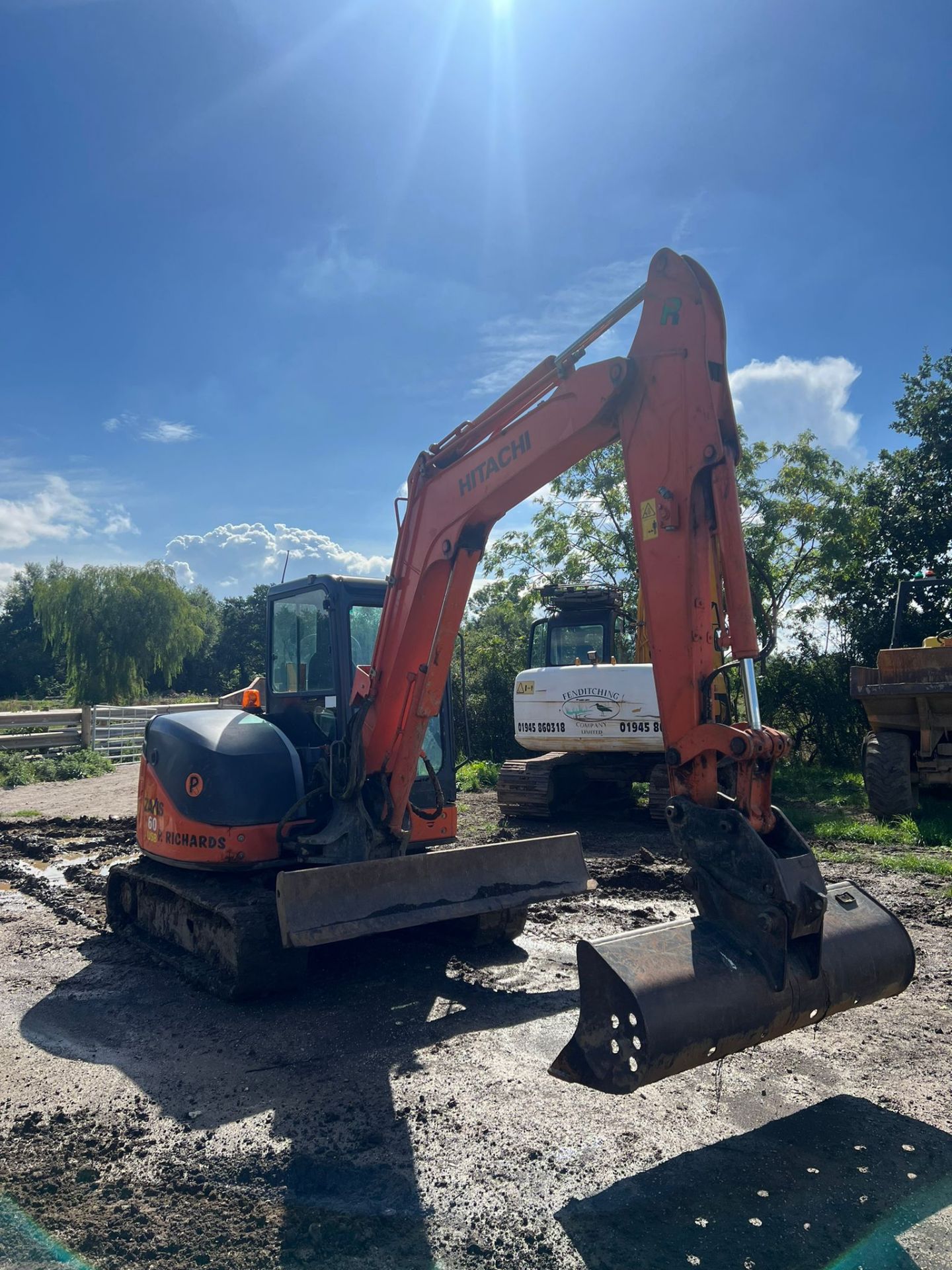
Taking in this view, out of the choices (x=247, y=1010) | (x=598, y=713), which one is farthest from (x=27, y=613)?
(x=247, y=1010)

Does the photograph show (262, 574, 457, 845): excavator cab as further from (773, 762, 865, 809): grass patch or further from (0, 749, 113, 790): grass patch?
(0, 749, 113, 790): grass patch

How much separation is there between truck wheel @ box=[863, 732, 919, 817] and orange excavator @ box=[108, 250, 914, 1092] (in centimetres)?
597

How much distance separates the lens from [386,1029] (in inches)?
186

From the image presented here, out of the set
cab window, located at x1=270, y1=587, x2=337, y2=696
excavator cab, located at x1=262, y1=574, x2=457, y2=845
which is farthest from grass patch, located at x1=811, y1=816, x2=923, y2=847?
cab window, located at x1=270, y1=587, x2=337, y2=696

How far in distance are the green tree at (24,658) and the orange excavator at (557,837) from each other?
47.8m

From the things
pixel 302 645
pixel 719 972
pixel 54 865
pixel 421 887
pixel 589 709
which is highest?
pixel 302 645

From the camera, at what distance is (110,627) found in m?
36.3

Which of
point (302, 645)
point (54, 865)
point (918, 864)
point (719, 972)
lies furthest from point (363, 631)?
point (918, 864)

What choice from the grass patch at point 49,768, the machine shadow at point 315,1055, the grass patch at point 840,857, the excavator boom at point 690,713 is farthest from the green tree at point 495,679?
the excavator boom at point 690,713

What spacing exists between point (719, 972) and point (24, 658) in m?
58.7

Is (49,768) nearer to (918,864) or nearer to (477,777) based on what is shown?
(477,777)

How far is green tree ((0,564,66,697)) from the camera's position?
52.2 metres

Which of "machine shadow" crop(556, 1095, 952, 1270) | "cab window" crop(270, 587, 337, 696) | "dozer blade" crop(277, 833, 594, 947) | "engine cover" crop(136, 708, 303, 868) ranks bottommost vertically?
"machine shadow" crop(556, 1095, 952, 1270)

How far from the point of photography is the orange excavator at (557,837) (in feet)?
10.8
